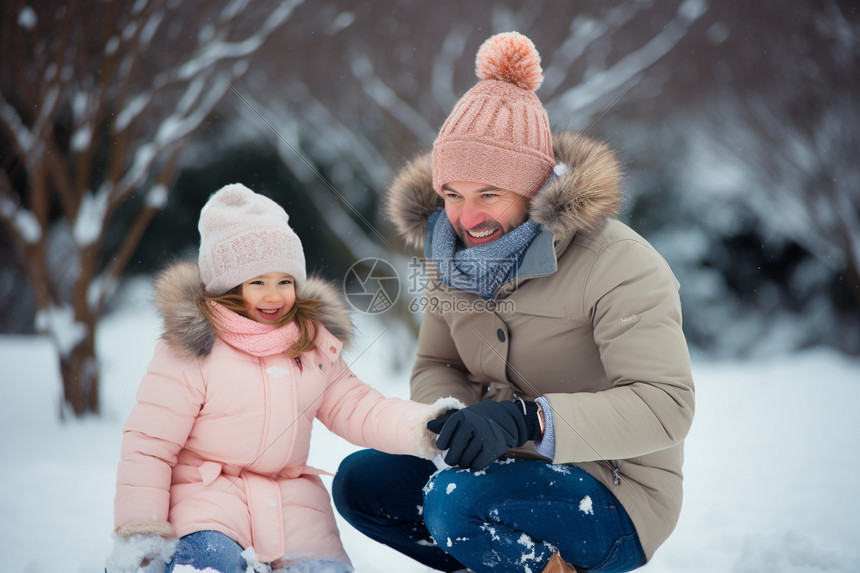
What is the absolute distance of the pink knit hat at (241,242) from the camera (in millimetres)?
1579

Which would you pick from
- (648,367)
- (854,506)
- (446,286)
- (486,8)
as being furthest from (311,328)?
(486,8)

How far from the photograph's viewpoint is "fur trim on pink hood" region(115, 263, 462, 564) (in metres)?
1.42

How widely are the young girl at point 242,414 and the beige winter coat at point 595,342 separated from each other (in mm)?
245

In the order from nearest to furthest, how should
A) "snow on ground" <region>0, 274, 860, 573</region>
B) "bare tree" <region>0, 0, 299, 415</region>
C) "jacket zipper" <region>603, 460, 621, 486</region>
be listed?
"jacket zipper" <region>603, 460, 621, 486</region>
"snow on ground" <region>0, 274, 860, 573</region>
"bare tree" <region>0, 0, 299, 415</region>

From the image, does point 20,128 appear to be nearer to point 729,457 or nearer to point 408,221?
point 408,221

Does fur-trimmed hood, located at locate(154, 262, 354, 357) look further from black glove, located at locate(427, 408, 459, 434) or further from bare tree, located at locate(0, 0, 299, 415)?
bare tree, located at locate(0, 0, 299, 415)

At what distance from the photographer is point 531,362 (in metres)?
1.61

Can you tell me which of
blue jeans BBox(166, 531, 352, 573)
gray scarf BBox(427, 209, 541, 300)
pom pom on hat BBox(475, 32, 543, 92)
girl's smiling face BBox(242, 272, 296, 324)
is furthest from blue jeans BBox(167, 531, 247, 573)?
pom pom on hat BBox(475, 32, 543, 92)

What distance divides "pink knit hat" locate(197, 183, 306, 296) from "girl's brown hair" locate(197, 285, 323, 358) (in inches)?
1.2

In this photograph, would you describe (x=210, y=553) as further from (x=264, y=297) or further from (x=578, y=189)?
(x=578, y=189)

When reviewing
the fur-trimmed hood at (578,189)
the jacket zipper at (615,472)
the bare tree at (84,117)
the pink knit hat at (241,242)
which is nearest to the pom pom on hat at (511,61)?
the fur-trimmed hood at (578,189)

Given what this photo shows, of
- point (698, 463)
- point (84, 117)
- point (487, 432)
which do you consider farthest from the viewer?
point (84, 117)

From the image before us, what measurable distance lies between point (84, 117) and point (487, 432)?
3148 millimetres

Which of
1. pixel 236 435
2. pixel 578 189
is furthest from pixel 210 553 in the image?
pixel 578 189
